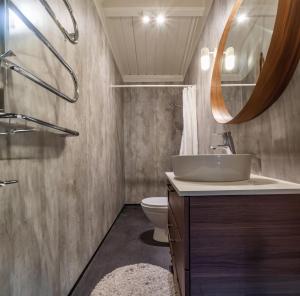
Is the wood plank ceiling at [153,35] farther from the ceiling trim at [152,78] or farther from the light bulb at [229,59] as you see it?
the light bulb at [229,59]

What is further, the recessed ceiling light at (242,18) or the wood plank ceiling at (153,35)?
the wood plank ceiling at (153,35)

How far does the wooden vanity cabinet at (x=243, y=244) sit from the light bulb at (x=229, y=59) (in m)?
1.09

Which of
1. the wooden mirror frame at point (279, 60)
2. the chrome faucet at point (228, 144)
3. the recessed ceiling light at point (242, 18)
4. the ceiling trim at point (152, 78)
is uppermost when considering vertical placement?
the ceiling trim at point (152, 78)

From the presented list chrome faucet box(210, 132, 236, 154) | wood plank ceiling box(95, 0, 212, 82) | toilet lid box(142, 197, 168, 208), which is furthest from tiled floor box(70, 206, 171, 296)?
wood plank ceiling box(95, 0, 212, 82)

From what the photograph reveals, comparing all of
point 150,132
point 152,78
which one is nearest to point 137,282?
point 150,132

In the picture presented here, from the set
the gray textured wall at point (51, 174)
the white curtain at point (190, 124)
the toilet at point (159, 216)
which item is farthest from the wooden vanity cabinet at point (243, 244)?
the white curtain at point (190, 124)

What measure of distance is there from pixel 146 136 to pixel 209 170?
10.0 ft

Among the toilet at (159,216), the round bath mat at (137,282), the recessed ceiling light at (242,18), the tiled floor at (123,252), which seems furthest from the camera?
the toilet at (159,216)

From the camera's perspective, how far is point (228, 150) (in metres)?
1.53

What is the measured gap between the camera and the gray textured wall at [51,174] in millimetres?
898

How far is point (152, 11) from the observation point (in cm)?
227

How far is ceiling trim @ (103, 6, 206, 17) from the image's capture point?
88.1 inches

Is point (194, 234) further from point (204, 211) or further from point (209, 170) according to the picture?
point (209, 170)

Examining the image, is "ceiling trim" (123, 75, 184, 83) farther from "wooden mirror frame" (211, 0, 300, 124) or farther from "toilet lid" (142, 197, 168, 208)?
"wooden mirror frame" (211, 0, 300, 124)
